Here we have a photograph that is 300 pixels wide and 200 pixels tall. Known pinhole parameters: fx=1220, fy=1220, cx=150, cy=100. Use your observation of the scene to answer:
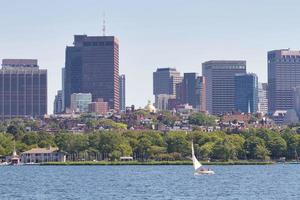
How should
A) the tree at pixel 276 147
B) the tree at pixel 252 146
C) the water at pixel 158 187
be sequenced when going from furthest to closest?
the tree at pixel 276 147
the tree at pixel 252 146
the water at pixel 158 187

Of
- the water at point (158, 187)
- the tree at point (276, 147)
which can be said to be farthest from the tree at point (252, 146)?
the water at point (158, 187)

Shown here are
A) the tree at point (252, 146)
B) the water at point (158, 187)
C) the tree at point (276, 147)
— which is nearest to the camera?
the water at point (158, 187)

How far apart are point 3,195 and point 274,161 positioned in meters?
104

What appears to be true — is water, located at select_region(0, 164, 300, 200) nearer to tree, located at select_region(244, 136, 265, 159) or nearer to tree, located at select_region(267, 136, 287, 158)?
tree, located at select_region(244, 136, 265, 159)

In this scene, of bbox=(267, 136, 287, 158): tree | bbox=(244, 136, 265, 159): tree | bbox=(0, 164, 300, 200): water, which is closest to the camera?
bbox=(0, 164, 300, 200): water

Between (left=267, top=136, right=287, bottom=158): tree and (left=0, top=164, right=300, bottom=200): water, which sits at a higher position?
(left=267, top=136, right=287, bottom=158): tree

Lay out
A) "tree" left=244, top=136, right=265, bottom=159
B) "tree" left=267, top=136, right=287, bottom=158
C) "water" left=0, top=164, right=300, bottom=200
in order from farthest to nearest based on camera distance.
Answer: "tree" left=267, top=136, right=287, bottom=158, "tree" left=244, top=136, right=265, bottom=159, "water" left=0, top=164, right=300, bottom=200

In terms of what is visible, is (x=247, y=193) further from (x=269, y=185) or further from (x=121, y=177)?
(x=121, y=177)

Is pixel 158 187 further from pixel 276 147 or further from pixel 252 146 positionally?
pixel 276 147

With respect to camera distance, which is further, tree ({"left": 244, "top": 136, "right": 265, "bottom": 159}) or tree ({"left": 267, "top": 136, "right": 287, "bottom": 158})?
tree ({"left": 267, "top": 136, "right": 287, "bottom": 158})

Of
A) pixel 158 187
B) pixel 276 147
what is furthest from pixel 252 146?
pixel 158 187

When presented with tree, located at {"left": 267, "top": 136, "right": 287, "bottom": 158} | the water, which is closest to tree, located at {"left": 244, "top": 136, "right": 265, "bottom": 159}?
tree, located at {"left": 267, "top": 136, "right": 287, "bottom": 158}

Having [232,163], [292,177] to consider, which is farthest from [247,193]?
[232,163]

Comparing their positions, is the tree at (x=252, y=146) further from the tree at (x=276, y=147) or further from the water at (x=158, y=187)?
the water at (x=158, y=187)
